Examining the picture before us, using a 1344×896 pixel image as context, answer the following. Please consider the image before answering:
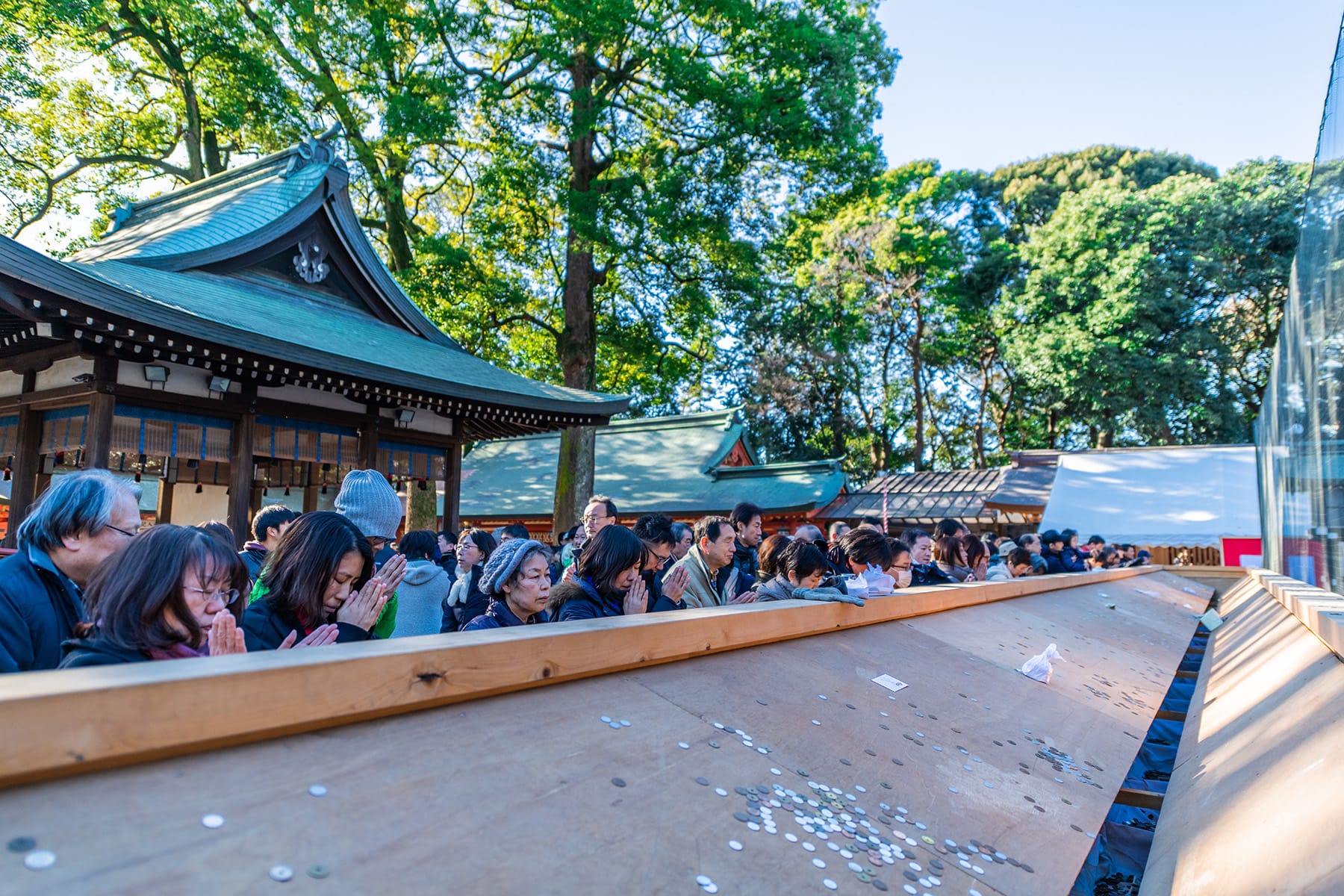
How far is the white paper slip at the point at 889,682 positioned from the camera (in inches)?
100

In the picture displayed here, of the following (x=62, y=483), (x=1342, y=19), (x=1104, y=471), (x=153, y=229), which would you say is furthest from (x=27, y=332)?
(x=1104, y=471)

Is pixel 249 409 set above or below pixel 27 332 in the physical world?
below

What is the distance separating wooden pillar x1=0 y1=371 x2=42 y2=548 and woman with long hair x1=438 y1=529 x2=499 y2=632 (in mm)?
5769

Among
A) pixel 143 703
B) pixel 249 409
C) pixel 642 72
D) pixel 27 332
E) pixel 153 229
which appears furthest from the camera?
pixel 642 72

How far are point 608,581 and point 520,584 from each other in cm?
37

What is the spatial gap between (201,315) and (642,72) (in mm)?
10259

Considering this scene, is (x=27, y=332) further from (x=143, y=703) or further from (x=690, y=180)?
(x=690, y=180)

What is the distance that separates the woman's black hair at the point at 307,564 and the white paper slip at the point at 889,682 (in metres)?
1.67

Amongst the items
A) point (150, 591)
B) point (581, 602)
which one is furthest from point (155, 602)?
point (581, 602)

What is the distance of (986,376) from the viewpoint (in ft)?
89.6

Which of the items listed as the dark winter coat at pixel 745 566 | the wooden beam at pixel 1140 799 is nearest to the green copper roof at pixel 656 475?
the dark winter coat at pixel 745 566

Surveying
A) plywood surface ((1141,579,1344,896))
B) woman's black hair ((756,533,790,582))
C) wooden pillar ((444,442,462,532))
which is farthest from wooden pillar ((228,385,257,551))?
plywood surface ((1141,579,1344,896))

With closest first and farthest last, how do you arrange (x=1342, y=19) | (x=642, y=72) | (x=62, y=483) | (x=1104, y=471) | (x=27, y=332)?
(x=62, y=483) < (x=1342, y=19) < (x=27, y=332) < (x=642, y=72) < (x=1104, y=471)

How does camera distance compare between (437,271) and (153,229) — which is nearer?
(153,229)
